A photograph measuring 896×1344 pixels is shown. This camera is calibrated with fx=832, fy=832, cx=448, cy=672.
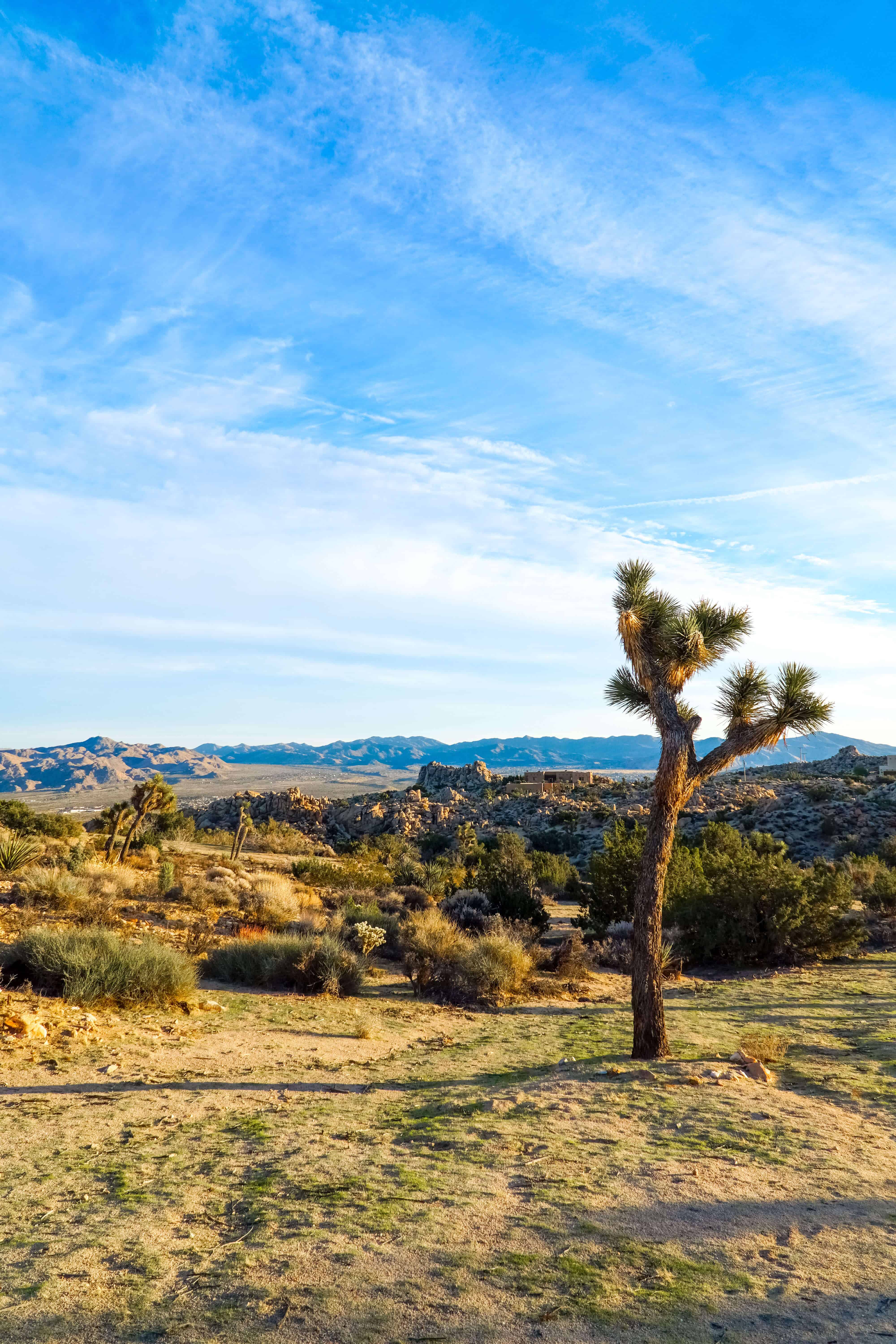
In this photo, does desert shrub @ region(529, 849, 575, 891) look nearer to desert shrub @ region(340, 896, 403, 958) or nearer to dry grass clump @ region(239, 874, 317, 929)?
dry grass clump @ region(239, 874, 317, 929)

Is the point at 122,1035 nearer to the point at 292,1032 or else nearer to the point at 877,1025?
the point at 292,1032

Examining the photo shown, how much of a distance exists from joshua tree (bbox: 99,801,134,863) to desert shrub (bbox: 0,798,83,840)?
68.5 inches

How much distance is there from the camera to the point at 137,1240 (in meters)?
4.74

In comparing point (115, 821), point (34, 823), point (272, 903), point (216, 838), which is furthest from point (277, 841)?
point (272, 903)

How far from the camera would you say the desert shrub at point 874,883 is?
21.4m

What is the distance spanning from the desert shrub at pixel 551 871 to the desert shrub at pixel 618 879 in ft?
23.9

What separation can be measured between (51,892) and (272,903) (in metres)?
4.83

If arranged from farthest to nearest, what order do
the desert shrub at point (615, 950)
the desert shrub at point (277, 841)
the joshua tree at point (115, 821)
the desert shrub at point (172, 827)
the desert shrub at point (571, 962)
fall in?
1. the desert shrub at point (172, 827)
2. the desert shrub at point (277, 841)
3. the joshua tree at point (115, 821)
4. the desert shrub at point (615, 950)
5. the desert shrub at point (571, 962)

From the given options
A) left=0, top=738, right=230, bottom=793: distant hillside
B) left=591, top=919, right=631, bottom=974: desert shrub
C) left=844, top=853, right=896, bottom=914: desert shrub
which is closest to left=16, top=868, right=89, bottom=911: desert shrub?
left=591, top=919, right=631, bottom=974: desert shrub

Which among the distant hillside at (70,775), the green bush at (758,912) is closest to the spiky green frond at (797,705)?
the green bush at (758,912)

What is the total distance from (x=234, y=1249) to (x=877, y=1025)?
990cm

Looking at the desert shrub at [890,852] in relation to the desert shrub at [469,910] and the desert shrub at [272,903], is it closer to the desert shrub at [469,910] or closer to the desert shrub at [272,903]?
the desert shrub at [469,910]

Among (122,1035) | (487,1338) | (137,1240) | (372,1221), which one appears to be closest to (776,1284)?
(487,1338)

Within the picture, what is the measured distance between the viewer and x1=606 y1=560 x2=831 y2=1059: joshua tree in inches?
377
